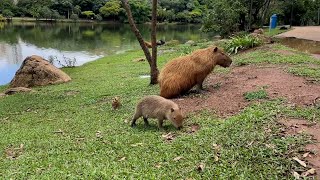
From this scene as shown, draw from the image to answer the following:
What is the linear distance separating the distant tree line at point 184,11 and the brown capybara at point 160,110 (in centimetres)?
2271

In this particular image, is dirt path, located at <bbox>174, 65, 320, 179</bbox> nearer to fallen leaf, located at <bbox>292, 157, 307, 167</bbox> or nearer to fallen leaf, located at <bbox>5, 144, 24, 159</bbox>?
fallen leaf, located at <bbox>292, 157, 307, 167</bbox>

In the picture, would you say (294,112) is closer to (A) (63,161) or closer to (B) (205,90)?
(B) (205,90)

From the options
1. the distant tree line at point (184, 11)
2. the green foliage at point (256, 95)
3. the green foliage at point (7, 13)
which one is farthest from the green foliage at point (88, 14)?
the green foliage at point (256, 95)

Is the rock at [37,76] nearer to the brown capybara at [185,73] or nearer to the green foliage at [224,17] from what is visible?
the brown capybara at [185,73]

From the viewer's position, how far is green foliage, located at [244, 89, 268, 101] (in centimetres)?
788

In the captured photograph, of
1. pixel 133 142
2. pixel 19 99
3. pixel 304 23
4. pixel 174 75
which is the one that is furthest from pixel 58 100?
pixel 304 23

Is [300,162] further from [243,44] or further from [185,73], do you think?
[243,44]

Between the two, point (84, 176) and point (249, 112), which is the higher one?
point (249, 112)

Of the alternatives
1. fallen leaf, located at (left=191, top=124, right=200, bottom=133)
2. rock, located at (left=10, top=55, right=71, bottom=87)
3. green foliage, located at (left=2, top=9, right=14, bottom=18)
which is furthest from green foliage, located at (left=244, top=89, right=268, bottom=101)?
green foliage, located at (left=2, top=9, right=14, bottom=18)

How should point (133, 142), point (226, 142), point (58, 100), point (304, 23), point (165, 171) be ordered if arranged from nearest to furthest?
point (165, 171) < point (226, 142) < point (133, 142) < point (58, 100) < point (304, 23)

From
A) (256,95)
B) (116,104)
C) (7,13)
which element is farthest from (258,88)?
(7,13)

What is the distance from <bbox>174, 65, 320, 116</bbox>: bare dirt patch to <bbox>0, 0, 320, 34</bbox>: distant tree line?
62.3ft

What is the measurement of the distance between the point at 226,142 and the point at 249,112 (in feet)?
4.32

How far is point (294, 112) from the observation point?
6.47 meters
